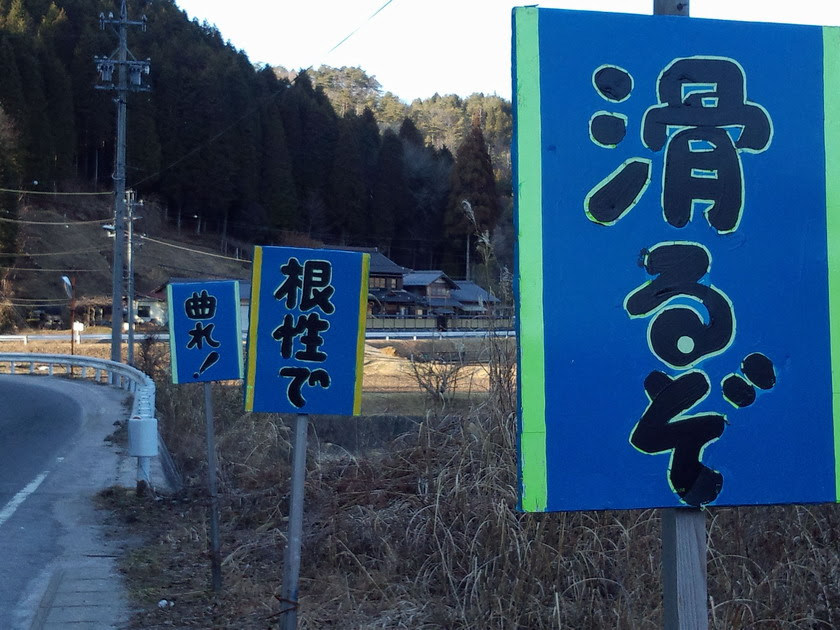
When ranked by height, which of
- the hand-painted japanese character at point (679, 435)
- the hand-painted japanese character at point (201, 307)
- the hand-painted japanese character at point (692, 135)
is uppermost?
the hand-painted japanese character at point (692, 135)

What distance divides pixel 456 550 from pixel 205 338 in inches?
91.1

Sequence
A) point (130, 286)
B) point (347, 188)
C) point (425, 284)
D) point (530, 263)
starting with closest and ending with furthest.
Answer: point (530, 263) < point (130, 286) < point (425, 284) < point (347, 188)

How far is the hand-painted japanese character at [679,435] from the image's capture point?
2145mm

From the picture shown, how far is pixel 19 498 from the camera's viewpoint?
30.3ft

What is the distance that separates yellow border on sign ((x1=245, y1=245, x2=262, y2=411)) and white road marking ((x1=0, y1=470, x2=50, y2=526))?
4863 mm

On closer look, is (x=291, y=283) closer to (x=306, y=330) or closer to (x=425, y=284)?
(x=306, y=330)

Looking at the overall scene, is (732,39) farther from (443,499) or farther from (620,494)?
(443,499)

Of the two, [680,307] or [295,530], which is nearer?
[680,307]

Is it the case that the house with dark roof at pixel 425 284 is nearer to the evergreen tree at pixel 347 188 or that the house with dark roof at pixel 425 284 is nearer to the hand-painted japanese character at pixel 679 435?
the evergreen tree at pixel 347 188

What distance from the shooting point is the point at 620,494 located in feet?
6.96

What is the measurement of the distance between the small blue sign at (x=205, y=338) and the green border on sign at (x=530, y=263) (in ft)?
14.5

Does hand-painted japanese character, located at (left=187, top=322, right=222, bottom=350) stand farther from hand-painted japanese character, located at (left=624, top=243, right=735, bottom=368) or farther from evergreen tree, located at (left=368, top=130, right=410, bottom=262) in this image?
evergreen tree, located at (left=368, top=130, right=410, bottom=262)

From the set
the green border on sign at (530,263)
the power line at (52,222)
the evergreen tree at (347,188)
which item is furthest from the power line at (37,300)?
the green border on sign at (530,263)

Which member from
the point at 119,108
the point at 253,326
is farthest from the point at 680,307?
the point at 119,108
